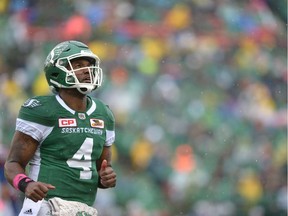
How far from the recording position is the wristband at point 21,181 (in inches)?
166

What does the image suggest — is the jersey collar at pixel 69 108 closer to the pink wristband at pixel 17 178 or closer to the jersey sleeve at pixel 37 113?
the jersey sleeve at pixel 37 113

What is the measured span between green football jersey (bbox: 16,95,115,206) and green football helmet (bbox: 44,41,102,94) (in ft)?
0.36

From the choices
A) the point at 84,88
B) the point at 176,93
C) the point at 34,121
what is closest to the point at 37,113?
the point at 34,121

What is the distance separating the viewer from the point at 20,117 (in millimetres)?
4332

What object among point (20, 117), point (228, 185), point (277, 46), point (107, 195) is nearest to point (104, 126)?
point (20, 117)

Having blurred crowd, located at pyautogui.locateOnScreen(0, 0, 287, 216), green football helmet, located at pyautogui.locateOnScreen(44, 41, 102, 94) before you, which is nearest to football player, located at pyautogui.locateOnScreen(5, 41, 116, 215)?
green football helmet, located at pyautogui.locateOnScreen(44, 41, 102, 94)

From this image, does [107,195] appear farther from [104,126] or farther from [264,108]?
[104,126]

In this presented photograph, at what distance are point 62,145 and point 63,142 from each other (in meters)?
0.02

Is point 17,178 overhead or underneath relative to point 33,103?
underneath

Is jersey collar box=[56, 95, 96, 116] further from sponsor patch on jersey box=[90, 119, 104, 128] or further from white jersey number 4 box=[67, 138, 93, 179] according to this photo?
white jersey number 4 box=[67, 138, 93, 179]

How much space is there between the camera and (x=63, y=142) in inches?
172

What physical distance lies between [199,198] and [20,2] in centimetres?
314

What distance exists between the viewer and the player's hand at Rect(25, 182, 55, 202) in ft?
13.4

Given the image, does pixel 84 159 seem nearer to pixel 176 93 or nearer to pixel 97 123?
pixel 97 123
